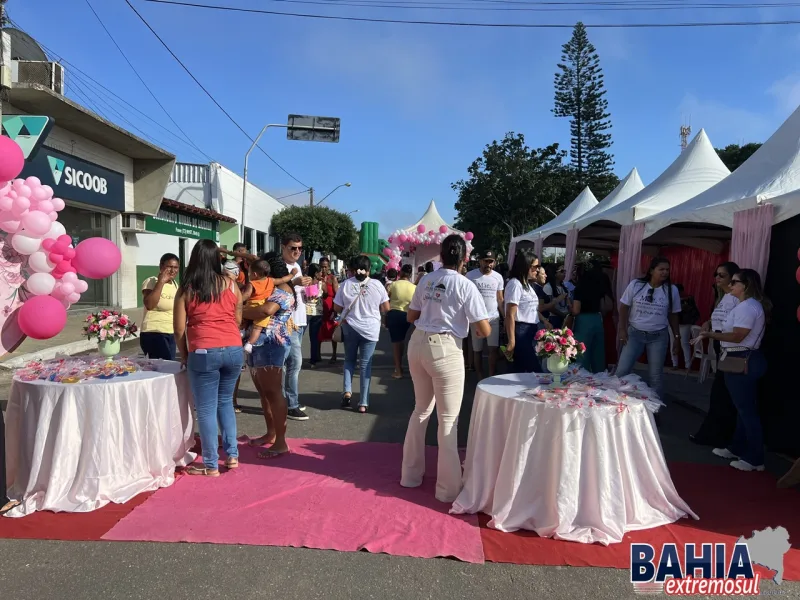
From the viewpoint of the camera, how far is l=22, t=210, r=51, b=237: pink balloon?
352 cm

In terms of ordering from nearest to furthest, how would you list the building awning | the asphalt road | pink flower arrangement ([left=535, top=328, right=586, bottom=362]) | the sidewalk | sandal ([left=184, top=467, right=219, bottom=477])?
the asphalt road, pink flower arrangement ([left=535, top=328, right=586, bottom=362]), sandal ([left=184, top=467, right=219, bottom=477]), the sidewalk, the building awning

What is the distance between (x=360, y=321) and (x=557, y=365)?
9.31ft

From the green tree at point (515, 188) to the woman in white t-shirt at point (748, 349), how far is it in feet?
95.6

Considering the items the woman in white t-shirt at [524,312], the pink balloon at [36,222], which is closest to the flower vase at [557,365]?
the woman in white t-shirt at [524,312]

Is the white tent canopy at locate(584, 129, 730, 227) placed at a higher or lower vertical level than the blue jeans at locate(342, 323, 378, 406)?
higher

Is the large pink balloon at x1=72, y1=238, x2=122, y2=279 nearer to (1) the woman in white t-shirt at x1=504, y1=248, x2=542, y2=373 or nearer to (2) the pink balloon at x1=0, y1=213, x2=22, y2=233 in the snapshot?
(2) the pink balloon at x1=0, y1=213, x2=22, y2=233

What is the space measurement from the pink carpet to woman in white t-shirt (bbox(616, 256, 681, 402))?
280 cm

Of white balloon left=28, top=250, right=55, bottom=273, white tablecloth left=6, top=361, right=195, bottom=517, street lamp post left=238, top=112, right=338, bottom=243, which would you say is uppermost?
Answer: street lamp post left=238, top=112, right=338, bottom=243

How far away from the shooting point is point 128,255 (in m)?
16.4

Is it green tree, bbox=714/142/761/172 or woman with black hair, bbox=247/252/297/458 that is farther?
green tree, bbox=714/142/761/172

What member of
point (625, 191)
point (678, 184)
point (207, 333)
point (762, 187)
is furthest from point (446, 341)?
point (625, 191)

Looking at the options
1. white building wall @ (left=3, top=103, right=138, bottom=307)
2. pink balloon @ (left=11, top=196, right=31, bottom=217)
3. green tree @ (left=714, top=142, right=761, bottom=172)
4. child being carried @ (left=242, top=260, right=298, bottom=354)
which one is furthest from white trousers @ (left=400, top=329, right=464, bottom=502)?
green tree @ (left=714, top=142, right=761, bottom=172)

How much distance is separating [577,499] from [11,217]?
3.91 meters

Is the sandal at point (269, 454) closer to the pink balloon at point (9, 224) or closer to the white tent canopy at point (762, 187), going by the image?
the pink balloon at point (9, 224)
